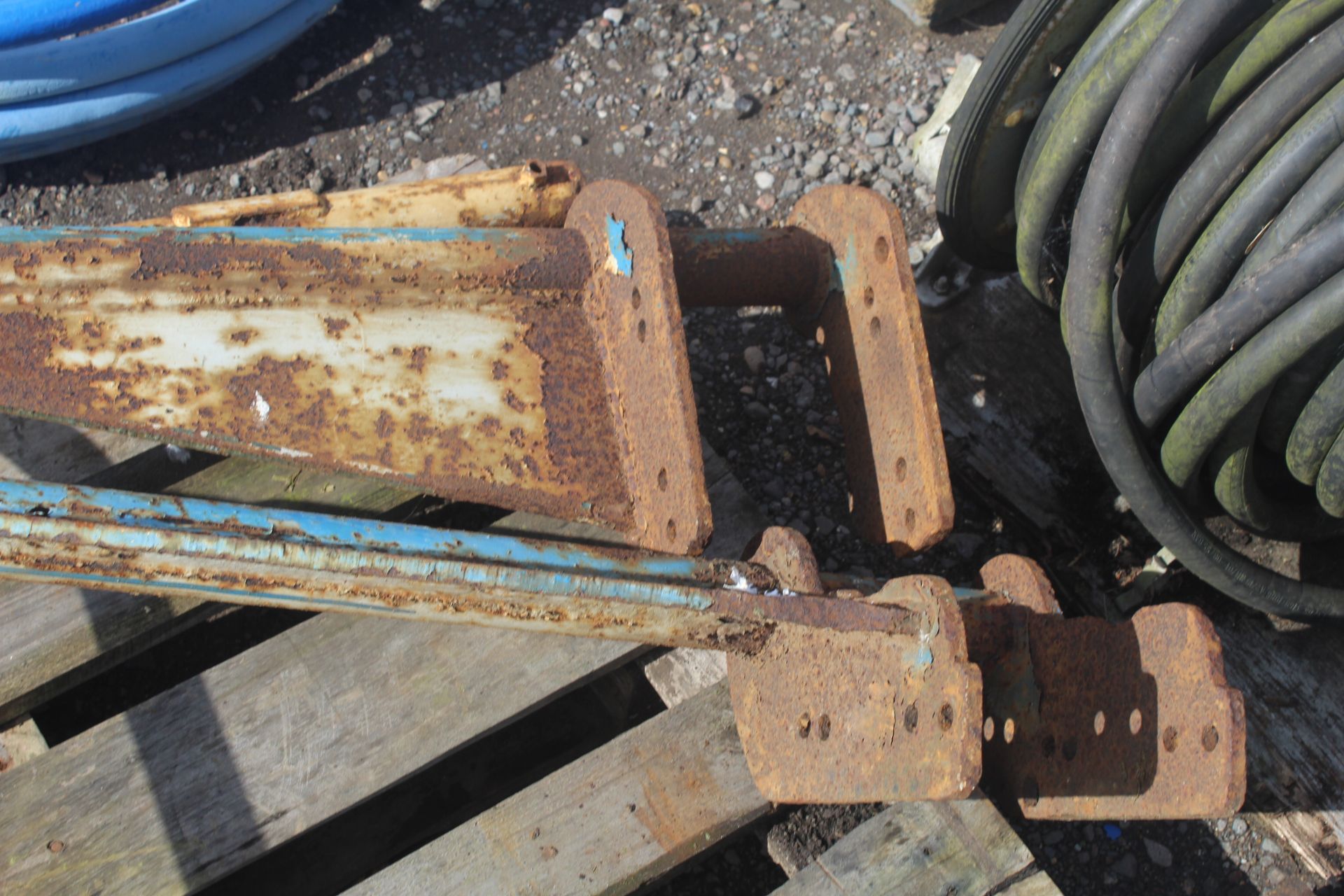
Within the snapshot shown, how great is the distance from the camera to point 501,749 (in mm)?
2301

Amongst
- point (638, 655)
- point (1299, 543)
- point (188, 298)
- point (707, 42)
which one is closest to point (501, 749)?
point (638, 655)

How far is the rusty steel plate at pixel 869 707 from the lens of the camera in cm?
141

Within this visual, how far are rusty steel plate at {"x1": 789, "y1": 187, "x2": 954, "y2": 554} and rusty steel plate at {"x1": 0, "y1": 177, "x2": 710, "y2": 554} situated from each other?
1.30ft

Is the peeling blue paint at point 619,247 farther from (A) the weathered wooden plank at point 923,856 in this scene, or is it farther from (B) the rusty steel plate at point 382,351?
(A) the weathered wooden plank at point 923,856

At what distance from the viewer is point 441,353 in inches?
73.4

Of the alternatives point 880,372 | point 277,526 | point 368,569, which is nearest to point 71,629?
point 277,526

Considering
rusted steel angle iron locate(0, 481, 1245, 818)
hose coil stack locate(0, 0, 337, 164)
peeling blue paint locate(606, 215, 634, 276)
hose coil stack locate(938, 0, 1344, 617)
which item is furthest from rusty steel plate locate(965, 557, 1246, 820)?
hose coil stack locate(0, 0, 337, 164)

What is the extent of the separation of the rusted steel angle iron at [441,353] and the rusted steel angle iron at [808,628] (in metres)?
0.19

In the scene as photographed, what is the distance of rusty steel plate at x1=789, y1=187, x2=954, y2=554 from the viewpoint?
1768mm

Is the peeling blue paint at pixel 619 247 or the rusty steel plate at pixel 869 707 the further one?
the peeling blue paint at pixel 619 247

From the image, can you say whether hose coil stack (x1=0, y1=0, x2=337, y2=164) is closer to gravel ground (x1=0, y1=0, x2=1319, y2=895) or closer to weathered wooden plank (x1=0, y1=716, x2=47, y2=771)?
gravel ground (x1=0, y1=0, x2=1319, y2=895)

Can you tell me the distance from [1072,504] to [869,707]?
3.66 ft

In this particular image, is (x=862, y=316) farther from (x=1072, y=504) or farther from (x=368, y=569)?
(x=368, y=569)

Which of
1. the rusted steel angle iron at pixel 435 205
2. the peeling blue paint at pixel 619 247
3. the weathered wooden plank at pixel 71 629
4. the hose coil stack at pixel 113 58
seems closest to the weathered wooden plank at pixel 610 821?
the weathered wooden plank at pixel 71 629
